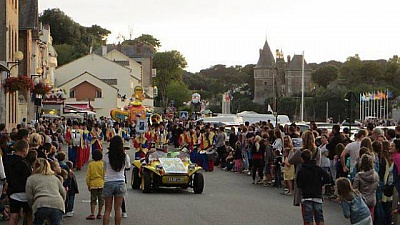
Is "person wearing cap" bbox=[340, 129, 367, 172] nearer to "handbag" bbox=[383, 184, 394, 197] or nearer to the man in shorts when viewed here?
"handbag" bbox=[383, 184, 394, 197]

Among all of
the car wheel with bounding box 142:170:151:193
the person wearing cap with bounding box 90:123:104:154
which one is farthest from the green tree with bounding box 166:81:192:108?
the car wheel with bounding box 142:170:151:193

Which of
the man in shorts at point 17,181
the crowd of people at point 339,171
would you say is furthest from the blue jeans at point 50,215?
the crowd of people at point 339,171

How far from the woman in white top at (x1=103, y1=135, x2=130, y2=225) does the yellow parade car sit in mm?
7536

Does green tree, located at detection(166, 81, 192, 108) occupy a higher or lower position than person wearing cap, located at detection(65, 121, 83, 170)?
higher

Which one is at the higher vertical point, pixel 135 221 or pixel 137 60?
pixel 137 60

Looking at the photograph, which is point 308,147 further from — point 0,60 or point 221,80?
point 221,80

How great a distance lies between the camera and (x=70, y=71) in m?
102

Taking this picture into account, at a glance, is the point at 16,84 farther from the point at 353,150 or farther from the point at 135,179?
the point at 353,150

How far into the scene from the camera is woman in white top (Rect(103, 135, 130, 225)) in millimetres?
14005

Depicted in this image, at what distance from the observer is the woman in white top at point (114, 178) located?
45.9ft

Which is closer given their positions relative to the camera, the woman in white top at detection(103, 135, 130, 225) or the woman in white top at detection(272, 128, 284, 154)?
the woman in white top at detection(103, 135, 130, 225)

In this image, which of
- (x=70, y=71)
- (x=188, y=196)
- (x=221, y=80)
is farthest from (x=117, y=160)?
(x=221, y=80)

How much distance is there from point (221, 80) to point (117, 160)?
186 meters

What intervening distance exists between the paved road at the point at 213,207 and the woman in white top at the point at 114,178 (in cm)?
183
